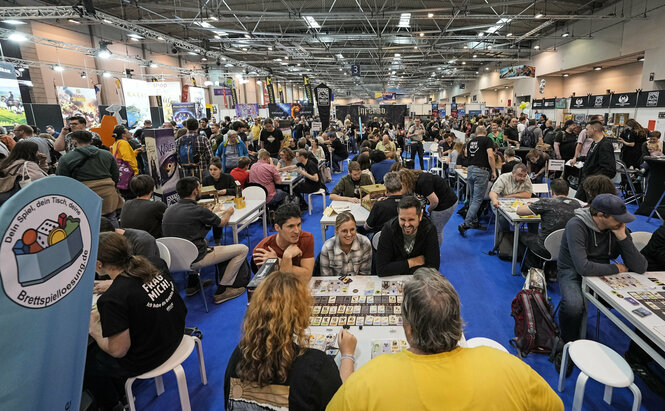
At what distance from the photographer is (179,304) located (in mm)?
2432

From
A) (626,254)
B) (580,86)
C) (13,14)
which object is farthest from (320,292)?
(580,86)

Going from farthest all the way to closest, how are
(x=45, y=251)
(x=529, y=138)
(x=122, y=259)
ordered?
(x=529, y=138) → (x=122, y=259) → (x=45, y=251)

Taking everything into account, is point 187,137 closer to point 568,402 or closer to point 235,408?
point 235,408

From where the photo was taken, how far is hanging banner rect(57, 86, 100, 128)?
14.1m

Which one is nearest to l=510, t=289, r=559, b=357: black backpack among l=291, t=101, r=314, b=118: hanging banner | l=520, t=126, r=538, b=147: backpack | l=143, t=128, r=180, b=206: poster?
l=143, t=128, r=180, b=206: poster

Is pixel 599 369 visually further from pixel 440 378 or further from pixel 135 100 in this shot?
pixel 135 100

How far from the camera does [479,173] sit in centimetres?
605

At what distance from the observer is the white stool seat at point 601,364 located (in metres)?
2.10

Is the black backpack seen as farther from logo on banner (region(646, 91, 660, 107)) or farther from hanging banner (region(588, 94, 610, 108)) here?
hanging banner (region(588, 94, 610, 108))

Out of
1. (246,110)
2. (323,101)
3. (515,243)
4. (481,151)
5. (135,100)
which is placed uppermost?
(135,100)

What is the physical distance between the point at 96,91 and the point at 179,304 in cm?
1702

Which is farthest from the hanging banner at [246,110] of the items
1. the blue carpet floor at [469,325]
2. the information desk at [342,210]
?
the information desk at [342,210]

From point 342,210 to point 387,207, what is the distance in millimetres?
1106

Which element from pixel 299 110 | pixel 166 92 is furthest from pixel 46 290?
pixel 299 110
